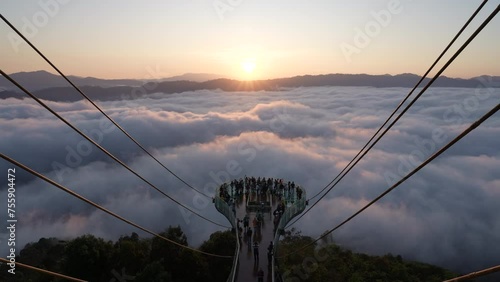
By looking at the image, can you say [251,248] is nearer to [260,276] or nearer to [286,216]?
[260,276]

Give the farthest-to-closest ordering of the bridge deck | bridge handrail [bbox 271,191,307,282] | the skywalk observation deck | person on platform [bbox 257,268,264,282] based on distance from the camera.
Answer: bridge handrail [bbox 271,191,307,282]
the skywalk observation deck
the bridge deck
person on platform [bbox 257,268,264,282]

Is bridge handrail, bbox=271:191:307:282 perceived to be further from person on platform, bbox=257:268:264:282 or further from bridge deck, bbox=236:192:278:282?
person on platform, bbox=257:268:264:282

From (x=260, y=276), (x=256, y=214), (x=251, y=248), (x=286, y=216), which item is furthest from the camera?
(x=256, y=214)

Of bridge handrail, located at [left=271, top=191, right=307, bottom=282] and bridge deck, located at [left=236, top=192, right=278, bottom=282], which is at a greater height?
bridge handrail, located at [left=271, top=191, right=307, bottom=282]

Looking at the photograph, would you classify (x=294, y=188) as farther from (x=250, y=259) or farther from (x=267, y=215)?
(x=250, y=259)

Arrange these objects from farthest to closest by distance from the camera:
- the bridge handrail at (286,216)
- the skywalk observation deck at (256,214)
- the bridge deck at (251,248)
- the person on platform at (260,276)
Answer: the bridge handrail at (286,216)
the skywalk observation deck at (256,214)
the bridge deck at (251,248)
the person on platform at (260,276)

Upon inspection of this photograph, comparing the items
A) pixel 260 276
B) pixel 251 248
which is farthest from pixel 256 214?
pixel 260 276

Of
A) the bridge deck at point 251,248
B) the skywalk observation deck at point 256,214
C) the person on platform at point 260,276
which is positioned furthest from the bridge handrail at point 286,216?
the person on platform at point 260,276

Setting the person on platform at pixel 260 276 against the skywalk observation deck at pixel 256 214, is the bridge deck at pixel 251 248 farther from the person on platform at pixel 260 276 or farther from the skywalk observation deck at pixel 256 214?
the person on platform at pixel 260 276

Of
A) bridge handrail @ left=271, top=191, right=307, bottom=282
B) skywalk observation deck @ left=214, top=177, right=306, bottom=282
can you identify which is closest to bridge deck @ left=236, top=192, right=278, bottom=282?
skywalk observation deck @ left=214, top=177, right=306, bottom=282
